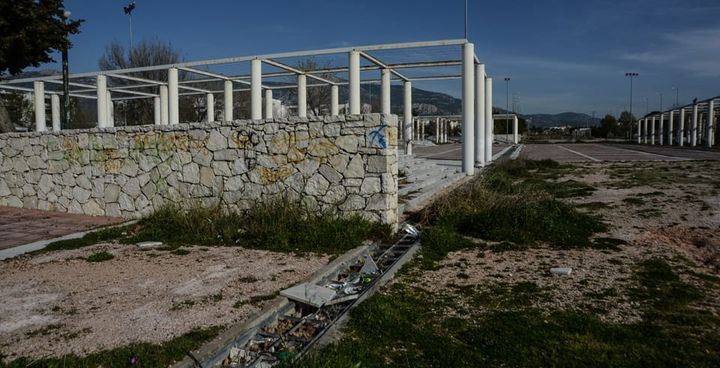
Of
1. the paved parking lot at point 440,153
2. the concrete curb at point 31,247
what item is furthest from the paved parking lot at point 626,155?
the concrete curb at point 31,247

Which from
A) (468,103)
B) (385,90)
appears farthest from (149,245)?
(385,90)

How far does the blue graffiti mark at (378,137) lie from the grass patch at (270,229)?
110 centimetres

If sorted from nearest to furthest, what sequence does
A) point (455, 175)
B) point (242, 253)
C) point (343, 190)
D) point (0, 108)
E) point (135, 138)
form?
point (242, 253)
point (343, 190)
point (135, 138)
point (455, 175)
point (0, 108)

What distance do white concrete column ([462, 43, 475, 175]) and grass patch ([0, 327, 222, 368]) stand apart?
1213cm

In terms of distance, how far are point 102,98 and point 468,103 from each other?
11.7 meters

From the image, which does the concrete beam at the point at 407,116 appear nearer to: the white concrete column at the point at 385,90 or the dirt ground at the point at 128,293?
the white concrete column at the point at 385,90

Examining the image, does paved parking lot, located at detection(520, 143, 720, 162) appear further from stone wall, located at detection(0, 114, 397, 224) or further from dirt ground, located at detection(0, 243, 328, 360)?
dirt ground, located at detection(0, 243, 328, 360)

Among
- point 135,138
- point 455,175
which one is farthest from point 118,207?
point 455,175

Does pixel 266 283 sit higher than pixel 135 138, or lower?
lower

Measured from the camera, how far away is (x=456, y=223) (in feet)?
25.8

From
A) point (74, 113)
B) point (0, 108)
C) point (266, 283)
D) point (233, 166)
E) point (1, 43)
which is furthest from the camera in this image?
point (74, 113)

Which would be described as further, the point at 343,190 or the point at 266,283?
the point at 343,190

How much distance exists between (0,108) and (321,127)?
16248mm

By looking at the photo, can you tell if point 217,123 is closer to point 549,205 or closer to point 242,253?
point 242,253
